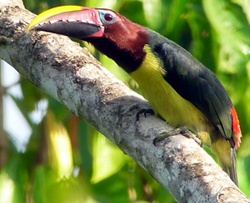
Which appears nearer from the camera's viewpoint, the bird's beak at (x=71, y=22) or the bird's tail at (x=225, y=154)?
the bird's beak at (x=71, y=22)

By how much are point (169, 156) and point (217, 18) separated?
1090 millimetres

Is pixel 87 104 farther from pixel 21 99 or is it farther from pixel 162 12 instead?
pixel 21 99

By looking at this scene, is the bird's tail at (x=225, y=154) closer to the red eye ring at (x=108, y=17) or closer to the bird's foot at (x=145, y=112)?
the bird's foot at (x=145, y=112)

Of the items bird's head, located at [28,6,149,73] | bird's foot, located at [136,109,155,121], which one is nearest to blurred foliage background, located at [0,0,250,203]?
bird's head, located at [28,6,149,73]

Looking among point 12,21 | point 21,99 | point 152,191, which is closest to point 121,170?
point 152,191

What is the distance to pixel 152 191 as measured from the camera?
4.05 meters

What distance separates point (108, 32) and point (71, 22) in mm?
346

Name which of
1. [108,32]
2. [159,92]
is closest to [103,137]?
[159,92]

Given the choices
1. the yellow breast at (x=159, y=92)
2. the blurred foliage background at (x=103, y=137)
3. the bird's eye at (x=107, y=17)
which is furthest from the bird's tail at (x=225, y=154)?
the bird's eye at (x=107, y=17)

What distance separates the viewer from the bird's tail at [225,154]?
3660 mm

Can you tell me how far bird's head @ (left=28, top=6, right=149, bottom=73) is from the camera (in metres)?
3.13

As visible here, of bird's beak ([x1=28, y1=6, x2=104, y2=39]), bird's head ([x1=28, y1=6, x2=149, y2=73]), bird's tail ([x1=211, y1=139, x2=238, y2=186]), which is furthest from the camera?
bird's tail ([x1=211, y1=139, x2=238, y2=186])

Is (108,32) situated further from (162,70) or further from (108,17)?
(162,70)

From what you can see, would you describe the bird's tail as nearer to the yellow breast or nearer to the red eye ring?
the yellow breast
